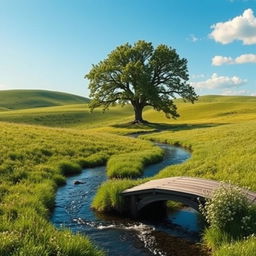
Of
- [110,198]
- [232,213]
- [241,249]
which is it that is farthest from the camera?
[110,198]

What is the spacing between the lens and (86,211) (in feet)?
58.1

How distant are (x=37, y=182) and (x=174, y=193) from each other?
28.0 feet

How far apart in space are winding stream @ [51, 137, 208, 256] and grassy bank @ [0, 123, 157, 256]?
102cm

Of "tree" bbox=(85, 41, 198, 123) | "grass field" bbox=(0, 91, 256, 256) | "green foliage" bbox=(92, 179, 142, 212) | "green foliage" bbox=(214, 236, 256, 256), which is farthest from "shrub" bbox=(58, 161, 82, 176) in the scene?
"tree" bbox=(85, 41, 198, 123)

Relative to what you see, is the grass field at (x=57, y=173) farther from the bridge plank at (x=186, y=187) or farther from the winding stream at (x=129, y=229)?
the bridge plank at (x=186, y=187)

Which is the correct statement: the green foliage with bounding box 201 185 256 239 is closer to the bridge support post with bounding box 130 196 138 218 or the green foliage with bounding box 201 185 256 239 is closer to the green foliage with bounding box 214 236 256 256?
the green foliage with bounding box 214 236 256 256

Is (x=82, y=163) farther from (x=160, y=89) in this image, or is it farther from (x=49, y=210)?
(x=160, y=89)

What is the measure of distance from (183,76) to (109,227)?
6603 cm

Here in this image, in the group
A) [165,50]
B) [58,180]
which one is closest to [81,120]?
[165,50]

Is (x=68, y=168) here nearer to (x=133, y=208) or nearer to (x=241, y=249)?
(x=133, y=208)

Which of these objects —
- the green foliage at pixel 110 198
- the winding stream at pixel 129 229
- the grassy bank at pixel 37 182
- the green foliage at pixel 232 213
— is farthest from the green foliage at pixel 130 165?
the green foliage at pixel 232 213

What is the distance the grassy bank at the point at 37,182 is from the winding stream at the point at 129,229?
1.02 m

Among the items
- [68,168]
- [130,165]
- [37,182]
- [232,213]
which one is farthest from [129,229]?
[68,168]

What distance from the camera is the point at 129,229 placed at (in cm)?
1527
